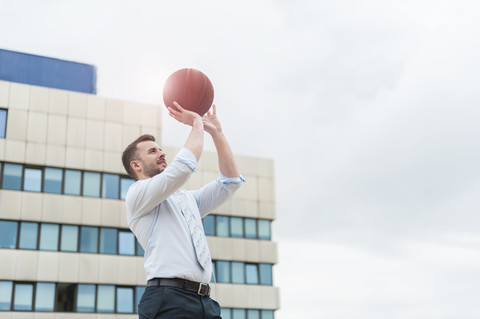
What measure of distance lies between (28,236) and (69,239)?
2138 mm

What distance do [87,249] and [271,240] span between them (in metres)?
12.5

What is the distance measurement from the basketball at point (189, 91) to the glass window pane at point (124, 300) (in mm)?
29531

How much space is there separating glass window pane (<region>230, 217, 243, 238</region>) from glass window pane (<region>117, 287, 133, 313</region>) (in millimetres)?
7974

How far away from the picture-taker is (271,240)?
135 ft

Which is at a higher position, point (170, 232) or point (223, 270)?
point (223, 270)

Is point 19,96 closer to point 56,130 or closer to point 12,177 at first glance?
point 56,130

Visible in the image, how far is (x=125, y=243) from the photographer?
3559 centimetres

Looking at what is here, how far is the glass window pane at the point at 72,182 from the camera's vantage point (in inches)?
1362

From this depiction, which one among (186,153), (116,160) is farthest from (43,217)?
(186,153)

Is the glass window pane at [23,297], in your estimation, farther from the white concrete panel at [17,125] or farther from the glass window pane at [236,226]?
the glass window pane at [236,226]

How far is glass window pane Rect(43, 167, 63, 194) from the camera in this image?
34.1 m

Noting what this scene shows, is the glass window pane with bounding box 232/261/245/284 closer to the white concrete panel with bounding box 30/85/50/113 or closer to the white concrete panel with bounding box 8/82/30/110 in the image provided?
the white concrete panel with bounding box 30/85/50/113

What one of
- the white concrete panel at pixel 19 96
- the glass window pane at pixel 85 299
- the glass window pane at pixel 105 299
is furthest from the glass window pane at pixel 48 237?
the white concrete panel at pixel 19 96

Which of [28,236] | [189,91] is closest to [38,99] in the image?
[28,236]
